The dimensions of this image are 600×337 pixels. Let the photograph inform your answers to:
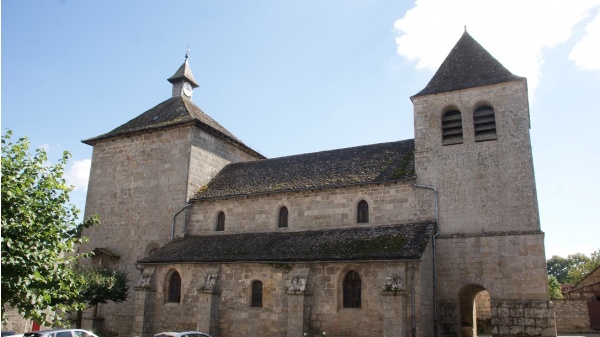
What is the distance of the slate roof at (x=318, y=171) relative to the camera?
2158 centimetres

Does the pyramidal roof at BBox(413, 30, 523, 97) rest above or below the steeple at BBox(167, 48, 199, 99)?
below

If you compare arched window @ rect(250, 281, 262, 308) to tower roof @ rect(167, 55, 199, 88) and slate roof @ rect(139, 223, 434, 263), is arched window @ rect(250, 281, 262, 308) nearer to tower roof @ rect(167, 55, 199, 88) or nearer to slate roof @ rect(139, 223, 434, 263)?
slate roof @ rect(139, 223, 434, 263)

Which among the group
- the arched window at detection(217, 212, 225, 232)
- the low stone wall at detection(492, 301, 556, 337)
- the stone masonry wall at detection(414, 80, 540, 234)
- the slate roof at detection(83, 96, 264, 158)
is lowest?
the low stone wall at detection(492, 301, 556, 337)

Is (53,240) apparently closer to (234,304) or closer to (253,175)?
(234,304)

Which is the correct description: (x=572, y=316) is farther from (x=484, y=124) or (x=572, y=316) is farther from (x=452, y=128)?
(x=452, y=128)

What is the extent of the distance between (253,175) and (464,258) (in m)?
11.6

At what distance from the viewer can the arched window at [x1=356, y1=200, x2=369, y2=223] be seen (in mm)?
21059

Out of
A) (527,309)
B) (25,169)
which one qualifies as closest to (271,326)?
(527,309)

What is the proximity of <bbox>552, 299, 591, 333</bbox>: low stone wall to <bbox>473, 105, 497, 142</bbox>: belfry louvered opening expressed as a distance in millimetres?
12924

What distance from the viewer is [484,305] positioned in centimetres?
2480

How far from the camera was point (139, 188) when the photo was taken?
26.7 metres

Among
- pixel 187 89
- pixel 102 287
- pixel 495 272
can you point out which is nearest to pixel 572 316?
pixel 495 272

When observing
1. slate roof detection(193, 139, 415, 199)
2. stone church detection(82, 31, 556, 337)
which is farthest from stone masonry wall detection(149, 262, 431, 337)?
slate roof detection(193, 139, 415, 199)

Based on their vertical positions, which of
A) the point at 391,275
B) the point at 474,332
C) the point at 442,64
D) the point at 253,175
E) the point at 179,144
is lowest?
the point at 474,332
